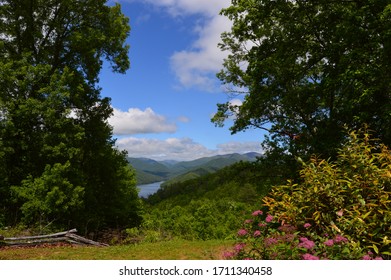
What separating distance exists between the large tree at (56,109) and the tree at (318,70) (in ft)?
27.5

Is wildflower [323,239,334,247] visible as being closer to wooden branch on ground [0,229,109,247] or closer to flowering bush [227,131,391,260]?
flowering bush [227,131,391,260]

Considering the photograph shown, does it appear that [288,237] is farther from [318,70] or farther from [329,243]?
[318,70]

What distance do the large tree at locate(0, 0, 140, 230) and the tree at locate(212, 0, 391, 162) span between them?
27.5 feet

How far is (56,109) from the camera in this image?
18.6 m

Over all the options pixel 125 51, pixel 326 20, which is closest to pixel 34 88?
pixel 125 51

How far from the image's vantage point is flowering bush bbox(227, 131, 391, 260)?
568 cm

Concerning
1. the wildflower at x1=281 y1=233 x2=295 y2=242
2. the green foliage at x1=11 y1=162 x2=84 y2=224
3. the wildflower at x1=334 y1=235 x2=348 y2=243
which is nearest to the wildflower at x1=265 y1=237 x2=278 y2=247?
the wildflower at x1=281 y1=233 x2=295 y2=242

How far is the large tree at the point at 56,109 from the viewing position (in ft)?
57.5

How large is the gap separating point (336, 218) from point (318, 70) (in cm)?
1053

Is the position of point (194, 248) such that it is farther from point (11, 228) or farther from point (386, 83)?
point (11, 228)

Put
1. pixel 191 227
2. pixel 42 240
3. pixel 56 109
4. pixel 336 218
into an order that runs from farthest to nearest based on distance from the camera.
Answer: pixel 191 227
pixel 56 109
pixel 42 240
pixel 336 218

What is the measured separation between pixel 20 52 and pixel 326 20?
1702cm

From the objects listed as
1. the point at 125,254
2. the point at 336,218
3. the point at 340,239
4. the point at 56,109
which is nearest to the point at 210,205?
the point at 56,109

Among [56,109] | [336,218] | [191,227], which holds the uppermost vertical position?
[56,109]
